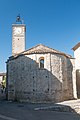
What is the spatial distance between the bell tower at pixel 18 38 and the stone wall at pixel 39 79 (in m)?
7.58

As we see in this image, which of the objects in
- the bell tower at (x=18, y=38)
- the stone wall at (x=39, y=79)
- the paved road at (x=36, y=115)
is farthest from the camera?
the bell tower at (x=18, y=38)

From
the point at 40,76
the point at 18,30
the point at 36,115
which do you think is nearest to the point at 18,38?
the point at 18,30

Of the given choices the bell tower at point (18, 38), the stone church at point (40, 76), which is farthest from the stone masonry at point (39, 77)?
the bell tower at point (18, 38)

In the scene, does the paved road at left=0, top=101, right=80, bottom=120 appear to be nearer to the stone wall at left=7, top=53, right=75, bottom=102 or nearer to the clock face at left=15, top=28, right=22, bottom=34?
the stone wall at left=7, top=53, right=75, bottom=102

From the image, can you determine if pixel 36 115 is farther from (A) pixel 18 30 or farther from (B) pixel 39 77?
(A) pixel 18 30

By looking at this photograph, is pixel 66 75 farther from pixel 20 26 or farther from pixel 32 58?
pixel 20 26

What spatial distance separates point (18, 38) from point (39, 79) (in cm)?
1319

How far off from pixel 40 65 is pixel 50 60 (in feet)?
4.93

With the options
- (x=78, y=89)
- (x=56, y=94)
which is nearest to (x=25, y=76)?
(x=56, y=94)

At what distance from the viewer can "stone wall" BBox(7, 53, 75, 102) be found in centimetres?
2503

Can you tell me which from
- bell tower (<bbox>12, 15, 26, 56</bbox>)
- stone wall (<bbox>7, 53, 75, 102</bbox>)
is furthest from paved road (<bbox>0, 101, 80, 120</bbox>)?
bell tower (<bbox>12, 15, 26, 56</bbox>)

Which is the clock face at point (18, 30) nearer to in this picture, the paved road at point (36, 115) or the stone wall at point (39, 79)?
the stone wall at point (39, 79)

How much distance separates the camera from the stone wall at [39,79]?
2503 centimetres

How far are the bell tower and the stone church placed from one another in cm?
639
